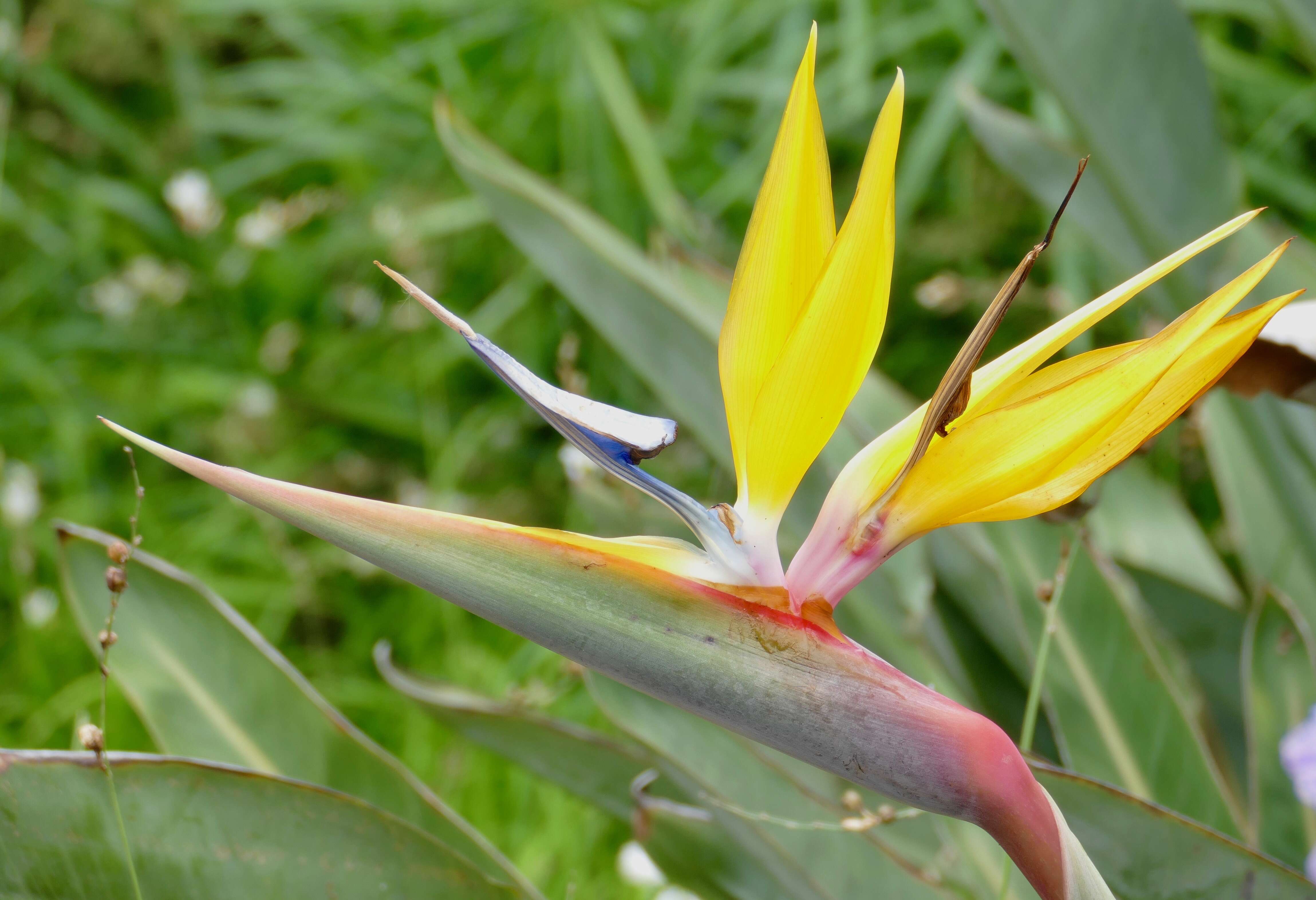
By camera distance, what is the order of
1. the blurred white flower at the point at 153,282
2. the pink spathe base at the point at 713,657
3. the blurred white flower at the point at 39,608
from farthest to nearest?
the blurred white flower at the point at 153,282, the blurred white flower at the point at 39,608, the pink spathe base at the point at 713,657

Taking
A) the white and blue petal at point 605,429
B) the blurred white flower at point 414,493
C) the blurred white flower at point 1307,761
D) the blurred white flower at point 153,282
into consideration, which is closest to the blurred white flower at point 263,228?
the blurred white flower at point 153,282

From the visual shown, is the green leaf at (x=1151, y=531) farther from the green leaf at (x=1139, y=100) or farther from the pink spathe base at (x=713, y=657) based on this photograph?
the pink spathe base at (x=713, y=657)

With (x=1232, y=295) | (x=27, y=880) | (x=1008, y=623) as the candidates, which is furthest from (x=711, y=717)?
(x=1008, y=623)

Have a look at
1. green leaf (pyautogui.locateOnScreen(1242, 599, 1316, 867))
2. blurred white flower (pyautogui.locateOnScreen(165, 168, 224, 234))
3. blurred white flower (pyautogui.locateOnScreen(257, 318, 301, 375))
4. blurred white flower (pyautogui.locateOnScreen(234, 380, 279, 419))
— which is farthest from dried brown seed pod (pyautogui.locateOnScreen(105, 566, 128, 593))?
blurred white flower (pyautogui.locateOnScreen(257, 318, 301, 375))

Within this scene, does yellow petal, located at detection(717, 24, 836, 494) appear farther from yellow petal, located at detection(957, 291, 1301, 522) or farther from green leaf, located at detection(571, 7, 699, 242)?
green leaf, located at detection(571, 7, 699, 242)

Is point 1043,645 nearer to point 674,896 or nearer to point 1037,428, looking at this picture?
point 1037,428

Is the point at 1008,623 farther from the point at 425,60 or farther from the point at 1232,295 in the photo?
the point at 425,60
